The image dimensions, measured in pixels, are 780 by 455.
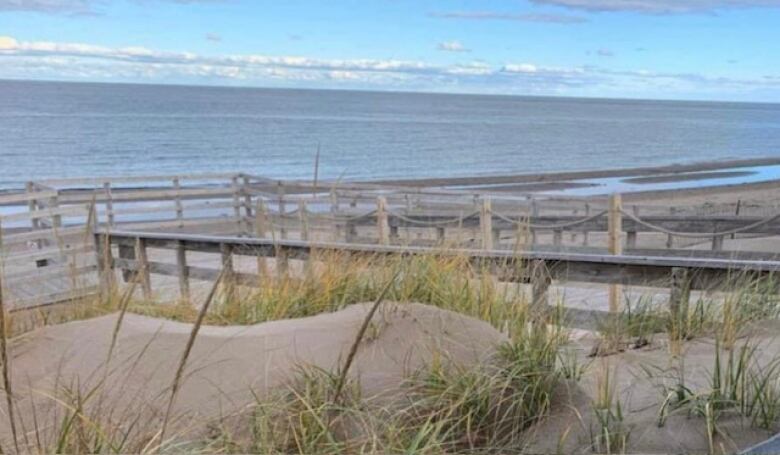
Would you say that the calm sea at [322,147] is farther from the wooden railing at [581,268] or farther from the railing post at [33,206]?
the wooden railing at [581,268]

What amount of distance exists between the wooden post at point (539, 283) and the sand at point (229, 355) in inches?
24.7

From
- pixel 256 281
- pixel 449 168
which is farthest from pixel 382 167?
pixel 256 281

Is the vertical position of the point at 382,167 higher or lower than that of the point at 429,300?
lower

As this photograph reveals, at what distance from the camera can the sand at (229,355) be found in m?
2.98

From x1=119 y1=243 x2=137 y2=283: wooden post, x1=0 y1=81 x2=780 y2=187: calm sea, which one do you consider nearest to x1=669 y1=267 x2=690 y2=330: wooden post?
x1=119 y1=243 x2=137 y2=283: wooden post

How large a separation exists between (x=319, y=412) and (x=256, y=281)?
3063 millimetres

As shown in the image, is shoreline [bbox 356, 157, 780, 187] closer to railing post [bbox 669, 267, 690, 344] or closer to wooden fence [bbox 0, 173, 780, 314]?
wooden fence [bbox 0, 173, 780, 314]

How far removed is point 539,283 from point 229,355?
1.85 meters

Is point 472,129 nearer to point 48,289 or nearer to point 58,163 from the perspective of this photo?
point 58,163

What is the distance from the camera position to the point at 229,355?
344 cm

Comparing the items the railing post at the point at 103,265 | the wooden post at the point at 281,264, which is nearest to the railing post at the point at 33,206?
the railing post at the point at 103,265

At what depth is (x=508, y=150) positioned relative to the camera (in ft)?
179

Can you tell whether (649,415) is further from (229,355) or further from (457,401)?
(229,355)

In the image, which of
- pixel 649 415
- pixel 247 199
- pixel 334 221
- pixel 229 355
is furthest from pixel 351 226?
pixel 649 415
